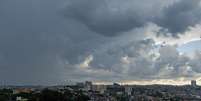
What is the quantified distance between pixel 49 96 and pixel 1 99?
16.8 meters

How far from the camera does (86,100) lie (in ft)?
533

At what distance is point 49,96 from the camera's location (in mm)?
135625

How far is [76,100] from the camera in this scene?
15750cm

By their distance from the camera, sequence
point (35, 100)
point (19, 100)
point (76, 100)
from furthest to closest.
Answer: point (76, 100)
point (19, 100)
point (35, 100)

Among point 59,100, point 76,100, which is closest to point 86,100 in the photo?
point 76,100

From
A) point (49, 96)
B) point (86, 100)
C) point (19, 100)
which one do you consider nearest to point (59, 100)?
point (49, 96)

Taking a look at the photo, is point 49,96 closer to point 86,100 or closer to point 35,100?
point 35,100

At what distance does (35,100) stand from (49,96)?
4.56 meters

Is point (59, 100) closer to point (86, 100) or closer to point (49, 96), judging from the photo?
point (49, 96)

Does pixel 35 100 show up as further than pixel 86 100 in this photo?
No

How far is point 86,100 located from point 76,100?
601 cm

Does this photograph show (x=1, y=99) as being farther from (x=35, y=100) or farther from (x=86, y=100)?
(x=86, y=100)

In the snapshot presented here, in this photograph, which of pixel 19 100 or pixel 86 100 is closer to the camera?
pixel 19 100

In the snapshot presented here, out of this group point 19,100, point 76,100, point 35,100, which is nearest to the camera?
point 35,100
